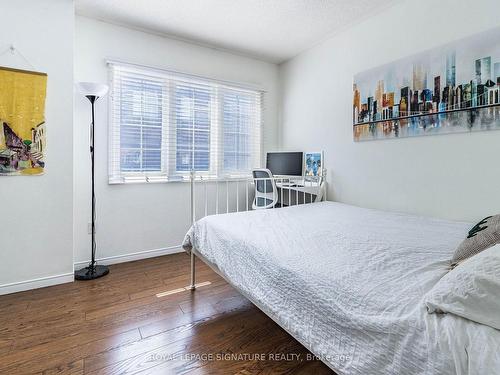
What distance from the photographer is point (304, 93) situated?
339cm

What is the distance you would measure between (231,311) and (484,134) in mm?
2157

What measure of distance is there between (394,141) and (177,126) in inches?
88.2

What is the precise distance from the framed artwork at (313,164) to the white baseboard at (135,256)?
1.79 m

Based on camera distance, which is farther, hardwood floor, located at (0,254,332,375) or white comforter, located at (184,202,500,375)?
hardwood floor, located at (0,254,332,375)

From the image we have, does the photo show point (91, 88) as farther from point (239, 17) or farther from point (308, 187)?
point (308, 187)

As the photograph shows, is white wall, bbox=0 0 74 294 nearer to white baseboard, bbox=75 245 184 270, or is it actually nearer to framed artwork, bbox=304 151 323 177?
white baseboard, bbox=75 245 184 270

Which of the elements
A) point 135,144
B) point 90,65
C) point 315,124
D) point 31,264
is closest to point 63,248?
point 31,264

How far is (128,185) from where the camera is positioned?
283cm

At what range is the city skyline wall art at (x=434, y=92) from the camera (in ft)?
6.06

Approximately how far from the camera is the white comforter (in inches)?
27.4

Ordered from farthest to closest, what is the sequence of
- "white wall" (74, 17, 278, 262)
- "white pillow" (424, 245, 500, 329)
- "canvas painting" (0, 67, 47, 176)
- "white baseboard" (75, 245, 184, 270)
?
1. "white baseboard" (75, 245, 184, 270)
2. "white wall" (74, 17, 278, 262)
3. "canvas painting" (0, 67, 47, 176)
4. "white pillow" (424, 245, 500, 329)

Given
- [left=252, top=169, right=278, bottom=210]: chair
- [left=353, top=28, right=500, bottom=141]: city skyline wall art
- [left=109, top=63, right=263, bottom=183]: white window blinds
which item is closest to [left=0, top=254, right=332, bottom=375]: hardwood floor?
[left=252, top=169, right=278, bottom=210]: chair

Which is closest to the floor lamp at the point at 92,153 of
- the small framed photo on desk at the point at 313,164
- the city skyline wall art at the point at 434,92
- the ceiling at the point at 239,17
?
the ceiling at the point at 239,17

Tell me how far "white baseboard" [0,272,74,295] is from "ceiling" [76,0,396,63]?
2382mm
